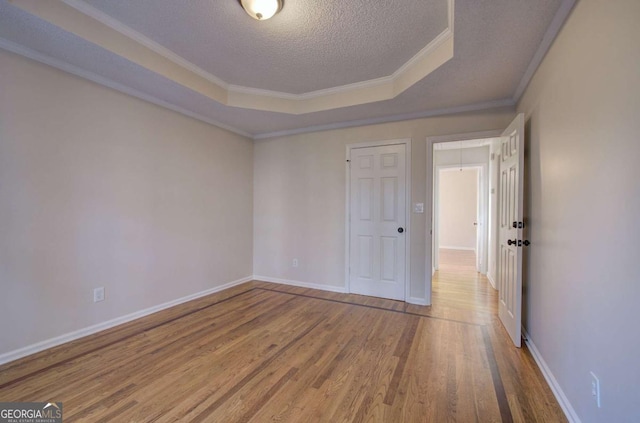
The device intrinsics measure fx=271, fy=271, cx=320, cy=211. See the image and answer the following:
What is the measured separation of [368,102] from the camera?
3.27m

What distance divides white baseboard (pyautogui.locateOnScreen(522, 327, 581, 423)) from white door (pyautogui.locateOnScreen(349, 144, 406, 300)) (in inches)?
61.8

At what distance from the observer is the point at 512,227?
2604 millimetres

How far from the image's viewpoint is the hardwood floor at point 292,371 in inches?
67.0

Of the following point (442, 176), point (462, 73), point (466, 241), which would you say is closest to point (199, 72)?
point (462, 73)

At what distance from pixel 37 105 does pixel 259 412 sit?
302cm

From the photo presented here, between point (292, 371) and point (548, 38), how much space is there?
3.14m

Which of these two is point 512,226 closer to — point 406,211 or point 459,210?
point 406,211

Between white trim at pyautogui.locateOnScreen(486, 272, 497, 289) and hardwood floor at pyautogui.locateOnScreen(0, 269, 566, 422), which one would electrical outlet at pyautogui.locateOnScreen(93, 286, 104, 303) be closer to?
hardwood floor at pyautogui.locateOnScreen(0, 269, 566, 422)

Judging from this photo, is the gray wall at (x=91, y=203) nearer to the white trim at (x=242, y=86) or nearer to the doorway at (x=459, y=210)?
the white trim at (x=242, y=86)

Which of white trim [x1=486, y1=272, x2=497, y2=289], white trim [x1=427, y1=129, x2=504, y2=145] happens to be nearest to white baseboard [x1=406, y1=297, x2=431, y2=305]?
white trim [x1=486, y1=272, x2=497, y2=289]

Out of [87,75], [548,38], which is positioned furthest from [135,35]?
[548,38]

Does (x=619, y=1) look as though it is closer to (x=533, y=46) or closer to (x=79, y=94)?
(x=533, y=46)

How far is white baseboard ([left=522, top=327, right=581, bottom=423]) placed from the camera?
1602mm

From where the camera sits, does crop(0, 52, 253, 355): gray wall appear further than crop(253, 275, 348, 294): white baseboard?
No
